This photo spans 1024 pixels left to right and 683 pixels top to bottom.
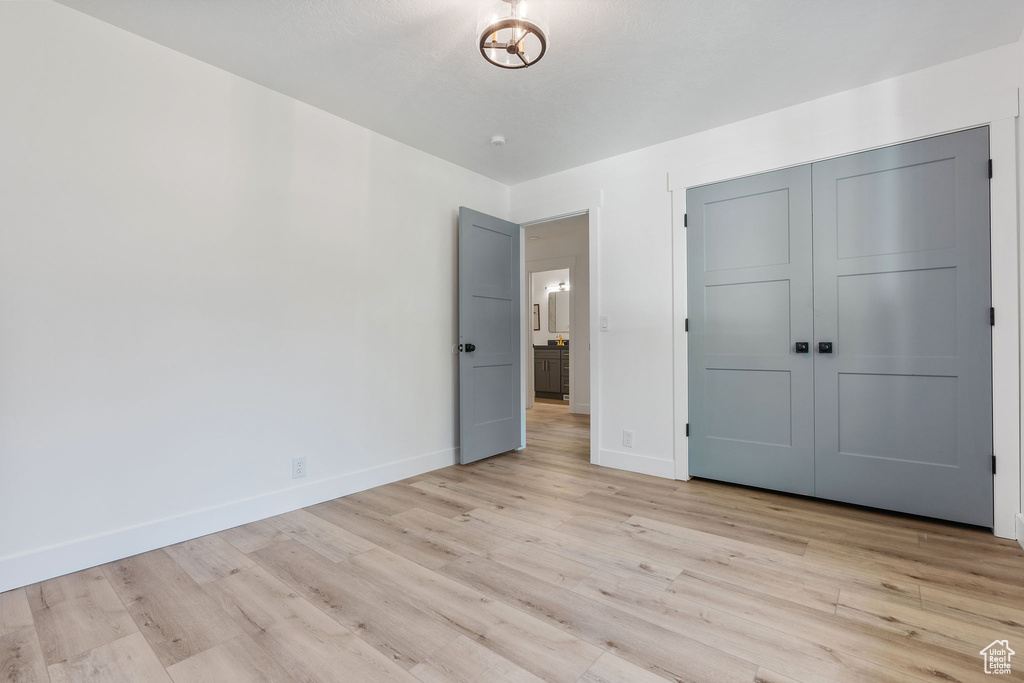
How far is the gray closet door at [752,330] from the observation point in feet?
9.62

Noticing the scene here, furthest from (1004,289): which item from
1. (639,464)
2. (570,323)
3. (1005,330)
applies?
(570,323)

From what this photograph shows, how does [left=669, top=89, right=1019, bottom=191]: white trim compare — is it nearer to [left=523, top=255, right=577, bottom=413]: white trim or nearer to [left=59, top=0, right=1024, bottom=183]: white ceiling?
[left=59, top=0, right=1024, bottom=183]: white ceiling

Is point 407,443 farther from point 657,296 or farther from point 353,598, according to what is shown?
point 657,296

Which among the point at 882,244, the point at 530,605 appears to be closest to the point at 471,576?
the point at 530,605

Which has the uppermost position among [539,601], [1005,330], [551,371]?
[1005,330]

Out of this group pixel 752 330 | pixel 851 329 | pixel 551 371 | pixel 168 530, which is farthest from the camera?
pixel 551 371

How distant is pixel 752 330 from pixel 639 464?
4.31 feet

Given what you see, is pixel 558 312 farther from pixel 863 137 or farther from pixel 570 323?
pixel 863 137

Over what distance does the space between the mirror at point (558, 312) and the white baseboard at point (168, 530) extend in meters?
5.42

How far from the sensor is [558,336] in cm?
837

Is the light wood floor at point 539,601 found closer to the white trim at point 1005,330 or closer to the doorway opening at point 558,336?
the white trim at point 1005,330

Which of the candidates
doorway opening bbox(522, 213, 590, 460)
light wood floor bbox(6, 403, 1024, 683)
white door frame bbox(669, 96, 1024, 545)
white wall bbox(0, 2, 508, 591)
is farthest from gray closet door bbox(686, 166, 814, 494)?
white wall bbox(0, 2, 508, 591)

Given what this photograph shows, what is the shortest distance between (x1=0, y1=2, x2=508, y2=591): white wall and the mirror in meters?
5.20

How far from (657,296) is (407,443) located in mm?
2239
